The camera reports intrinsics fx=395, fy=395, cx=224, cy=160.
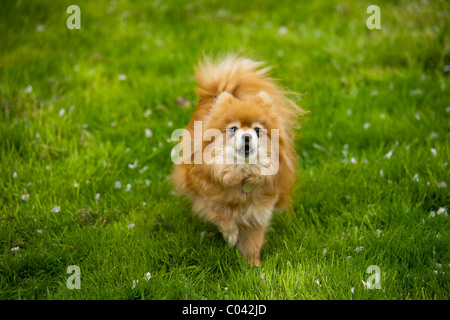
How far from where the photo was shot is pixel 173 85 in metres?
5.39

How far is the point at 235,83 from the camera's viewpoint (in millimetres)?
3568

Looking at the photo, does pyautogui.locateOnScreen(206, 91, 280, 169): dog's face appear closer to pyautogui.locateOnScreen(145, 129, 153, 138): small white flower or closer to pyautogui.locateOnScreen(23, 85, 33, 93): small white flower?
pyautogui.locateOnScreen(145, 129, 153, 138): small white flower

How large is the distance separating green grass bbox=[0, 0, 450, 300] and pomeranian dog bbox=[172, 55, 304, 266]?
0.28 metres

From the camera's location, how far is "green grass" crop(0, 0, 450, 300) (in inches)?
119

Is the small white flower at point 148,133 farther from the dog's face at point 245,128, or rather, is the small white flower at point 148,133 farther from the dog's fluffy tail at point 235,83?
the dog's face at point 245,128

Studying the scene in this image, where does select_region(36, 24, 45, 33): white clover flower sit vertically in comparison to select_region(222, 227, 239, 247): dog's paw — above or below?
above

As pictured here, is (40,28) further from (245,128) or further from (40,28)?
(245,128)

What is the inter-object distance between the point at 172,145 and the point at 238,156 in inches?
68.5

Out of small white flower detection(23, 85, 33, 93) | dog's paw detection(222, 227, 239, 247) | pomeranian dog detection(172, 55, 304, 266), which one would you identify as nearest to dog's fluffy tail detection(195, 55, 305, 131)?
pomeranian dog detection(172, 55, 304, 266)
